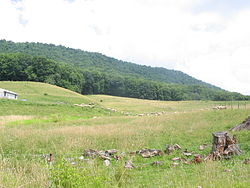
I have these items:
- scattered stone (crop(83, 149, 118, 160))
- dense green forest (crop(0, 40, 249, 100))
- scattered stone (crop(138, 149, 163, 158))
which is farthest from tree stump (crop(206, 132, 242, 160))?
dense green forest (crop(0, 40, 249, 100))

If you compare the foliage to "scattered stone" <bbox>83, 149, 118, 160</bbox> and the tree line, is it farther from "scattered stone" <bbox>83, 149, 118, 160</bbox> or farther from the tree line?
"scattered stone" <bbox>83, 149, 118, 160</bbox>

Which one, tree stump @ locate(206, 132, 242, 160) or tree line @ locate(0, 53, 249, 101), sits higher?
tree line @ locate(0, 53, 249, 101)

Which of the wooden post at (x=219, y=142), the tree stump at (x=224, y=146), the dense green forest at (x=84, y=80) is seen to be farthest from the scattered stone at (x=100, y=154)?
the dense green forest at (x=84, y=80)

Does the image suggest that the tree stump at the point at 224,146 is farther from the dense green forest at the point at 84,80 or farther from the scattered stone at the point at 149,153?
the dense green forest at the point at 84,80

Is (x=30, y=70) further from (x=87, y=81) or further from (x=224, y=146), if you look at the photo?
(x=224, y=146)

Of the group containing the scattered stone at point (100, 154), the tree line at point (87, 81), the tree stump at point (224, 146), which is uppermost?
the tree line at point (87, 81)

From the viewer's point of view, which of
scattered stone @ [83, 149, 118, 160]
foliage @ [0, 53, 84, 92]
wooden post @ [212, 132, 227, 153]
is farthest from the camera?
foliage @ [0, 53, 84, 92]

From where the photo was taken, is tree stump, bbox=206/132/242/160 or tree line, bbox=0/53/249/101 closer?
tree stump, bbox=206/132/242/160

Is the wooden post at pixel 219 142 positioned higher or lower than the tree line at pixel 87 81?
lower

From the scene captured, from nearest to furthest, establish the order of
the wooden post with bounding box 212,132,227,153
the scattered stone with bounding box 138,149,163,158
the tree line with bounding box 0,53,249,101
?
the wooden post with bounding box 212,132,227,153 → the scattered stone with bounding box 138,149,163,158 → the tree line with bounding box 0,53,249,101

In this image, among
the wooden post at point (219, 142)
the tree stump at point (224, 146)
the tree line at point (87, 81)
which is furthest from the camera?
the tree line at point (87, 81)

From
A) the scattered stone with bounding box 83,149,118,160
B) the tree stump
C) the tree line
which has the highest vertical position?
the tree line

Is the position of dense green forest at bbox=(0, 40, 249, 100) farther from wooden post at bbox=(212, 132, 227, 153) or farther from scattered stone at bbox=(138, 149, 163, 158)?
wooden post at bbox=(212, 132, 227, 153)

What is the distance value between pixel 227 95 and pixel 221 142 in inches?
5688
